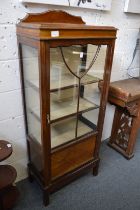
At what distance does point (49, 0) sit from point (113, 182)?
Result: 1.69m

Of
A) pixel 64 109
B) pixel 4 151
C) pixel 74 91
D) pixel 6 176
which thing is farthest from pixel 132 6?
pixel 6 176

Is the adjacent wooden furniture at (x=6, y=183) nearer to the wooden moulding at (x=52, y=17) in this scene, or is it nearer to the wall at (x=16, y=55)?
the wall at (x=16, y=55)

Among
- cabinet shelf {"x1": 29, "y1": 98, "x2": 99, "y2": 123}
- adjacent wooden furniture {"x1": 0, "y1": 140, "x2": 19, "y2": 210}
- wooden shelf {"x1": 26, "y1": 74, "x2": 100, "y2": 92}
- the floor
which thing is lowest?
the floor

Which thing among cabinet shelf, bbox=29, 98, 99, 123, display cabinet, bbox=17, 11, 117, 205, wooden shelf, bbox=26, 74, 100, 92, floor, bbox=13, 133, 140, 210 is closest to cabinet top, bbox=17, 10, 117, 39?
display cabinet, bbox=17, 11, 117, 205

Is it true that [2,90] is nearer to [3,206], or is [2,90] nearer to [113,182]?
[3,206]

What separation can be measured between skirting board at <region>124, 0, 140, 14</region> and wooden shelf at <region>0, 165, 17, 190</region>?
1.77m

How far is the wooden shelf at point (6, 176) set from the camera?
1359 millimetres

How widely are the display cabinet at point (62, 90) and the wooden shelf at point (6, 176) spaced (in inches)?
8.8

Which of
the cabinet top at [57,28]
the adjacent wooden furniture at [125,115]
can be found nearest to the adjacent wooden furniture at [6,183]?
the cabinet top at [57,28]

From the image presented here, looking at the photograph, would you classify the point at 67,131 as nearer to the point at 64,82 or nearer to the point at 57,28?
the point at 64,82

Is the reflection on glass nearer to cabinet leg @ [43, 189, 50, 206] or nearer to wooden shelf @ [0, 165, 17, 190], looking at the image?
wooden shelf @ [0, 165, 17, 190]

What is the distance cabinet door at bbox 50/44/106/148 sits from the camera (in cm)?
127

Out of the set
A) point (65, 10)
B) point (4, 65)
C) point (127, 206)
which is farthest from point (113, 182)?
point (65, 10)

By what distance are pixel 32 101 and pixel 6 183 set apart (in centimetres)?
62
